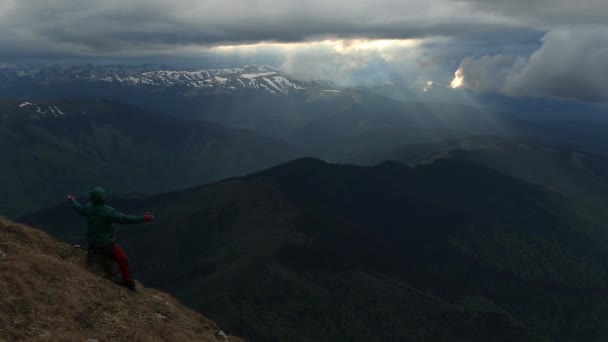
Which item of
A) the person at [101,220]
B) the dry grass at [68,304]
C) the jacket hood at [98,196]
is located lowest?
the dry grass at [68,304]

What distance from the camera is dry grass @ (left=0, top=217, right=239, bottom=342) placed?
27781mm

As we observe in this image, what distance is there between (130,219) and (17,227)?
12.8m

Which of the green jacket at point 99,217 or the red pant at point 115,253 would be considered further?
the red pant at point 115,253

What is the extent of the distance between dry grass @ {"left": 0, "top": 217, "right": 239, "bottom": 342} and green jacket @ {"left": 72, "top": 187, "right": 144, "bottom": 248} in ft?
9.96

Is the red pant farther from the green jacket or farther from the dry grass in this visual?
the dry grass

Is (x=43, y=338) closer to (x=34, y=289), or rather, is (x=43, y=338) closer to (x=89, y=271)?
(x=34, y=289)

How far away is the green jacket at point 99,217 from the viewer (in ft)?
114

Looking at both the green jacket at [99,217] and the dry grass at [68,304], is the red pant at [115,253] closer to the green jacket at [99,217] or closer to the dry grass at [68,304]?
the green jacket at [99,217]

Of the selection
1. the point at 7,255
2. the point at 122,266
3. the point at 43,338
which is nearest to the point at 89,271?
the point at 122,266

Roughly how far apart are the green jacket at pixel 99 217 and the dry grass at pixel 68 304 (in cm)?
304

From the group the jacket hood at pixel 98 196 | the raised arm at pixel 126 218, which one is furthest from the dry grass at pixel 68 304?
the jacket hood at pixel 98 196

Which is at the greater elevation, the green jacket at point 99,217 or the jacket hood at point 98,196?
the jacket hood at point 98,196

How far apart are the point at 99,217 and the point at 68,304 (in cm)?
682

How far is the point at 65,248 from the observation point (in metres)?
40.5
